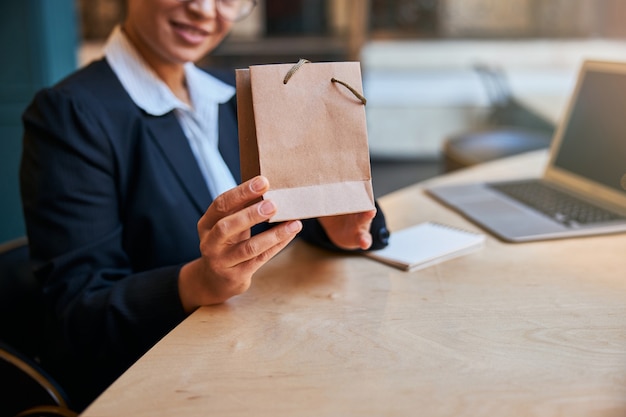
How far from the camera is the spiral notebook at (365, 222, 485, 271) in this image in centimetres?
114

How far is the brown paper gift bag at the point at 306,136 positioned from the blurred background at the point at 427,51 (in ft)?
13.5

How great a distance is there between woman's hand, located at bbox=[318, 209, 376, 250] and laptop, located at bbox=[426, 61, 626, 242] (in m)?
0.34

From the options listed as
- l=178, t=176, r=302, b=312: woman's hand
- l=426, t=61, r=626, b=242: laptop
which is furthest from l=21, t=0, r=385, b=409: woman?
l=426, t=61, r=626, b=242: laptop

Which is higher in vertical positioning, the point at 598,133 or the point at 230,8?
the point at 230,8

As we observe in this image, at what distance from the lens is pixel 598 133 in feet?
5.07

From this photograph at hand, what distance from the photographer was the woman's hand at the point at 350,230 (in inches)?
42.4


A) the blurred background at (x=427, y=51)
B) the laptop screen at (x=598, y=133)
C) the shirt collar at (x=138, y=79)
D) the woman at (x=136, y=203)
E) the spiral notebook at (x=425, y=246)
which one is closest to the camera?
the woman at (x=136, y=203)

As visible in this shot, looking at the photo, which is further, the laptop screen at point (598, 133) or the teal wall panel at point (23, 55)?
the teal wall panel at point (23, 55)

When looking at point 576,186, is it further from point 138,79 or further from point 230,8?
point 138,79

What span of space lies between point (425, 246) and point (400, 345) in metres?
0.39

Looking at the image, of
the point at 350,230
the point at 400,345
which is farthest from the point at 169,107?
the point at 400,345

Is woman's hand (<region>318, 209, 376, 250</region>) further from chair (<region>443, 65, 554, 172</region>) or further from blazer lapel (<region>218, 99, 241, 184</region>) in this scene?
chair (<region>443, 65, 554, 172</region>)

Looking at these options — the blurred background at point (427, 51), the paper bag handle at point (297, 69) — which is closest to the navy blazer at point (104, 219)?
the paper bag handle at point (297, 69)

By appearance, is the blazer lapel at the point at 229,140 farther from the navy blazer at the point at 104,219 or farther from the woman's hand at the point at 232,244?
the woman's hand at the point at 232,244
